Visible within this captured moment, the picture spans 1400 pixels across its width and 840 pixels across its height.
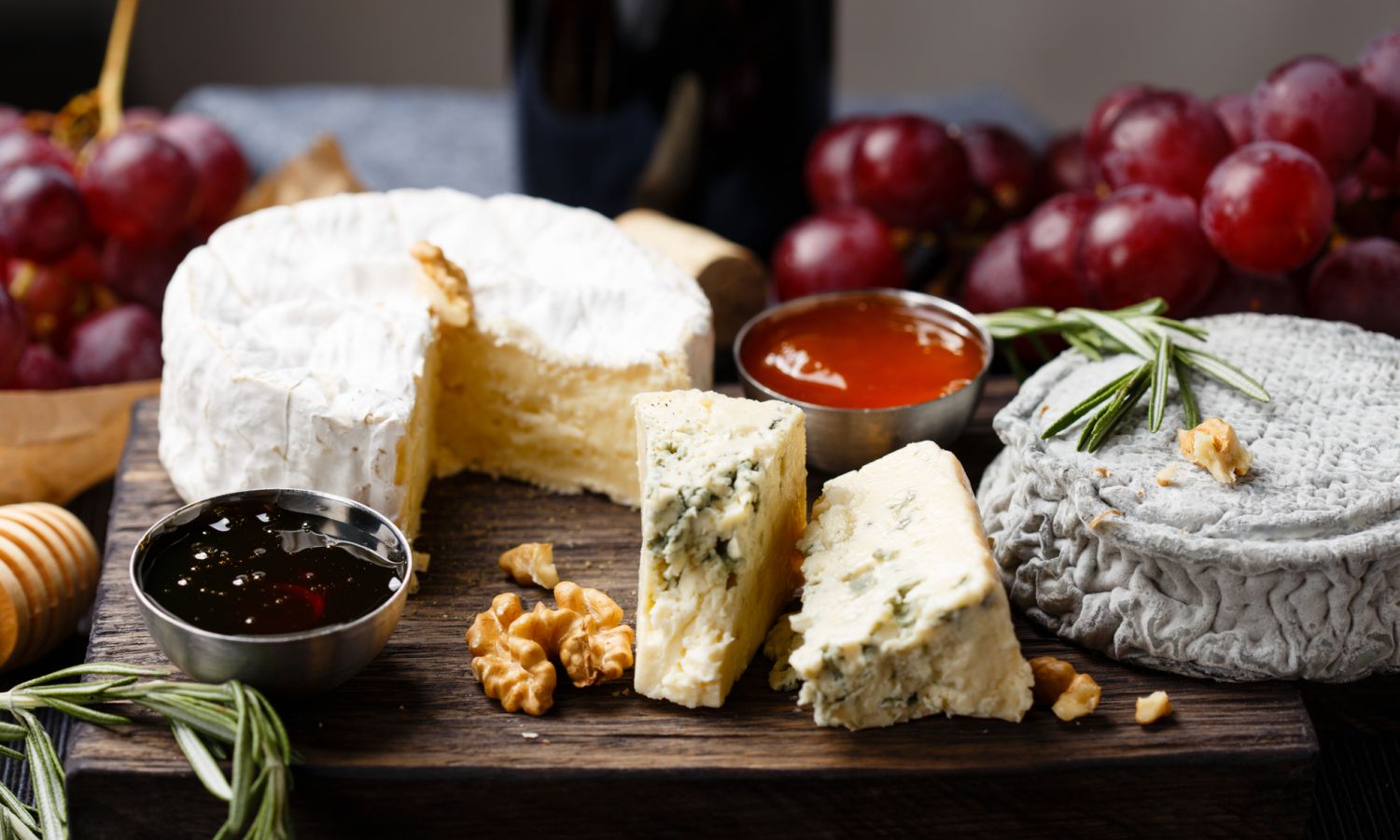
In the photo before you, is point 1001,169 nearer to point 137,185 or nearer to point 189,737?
point 137,185

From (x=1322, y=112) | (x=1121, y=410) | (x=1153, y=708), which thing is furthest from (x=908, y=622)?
(x=1322, y=112)

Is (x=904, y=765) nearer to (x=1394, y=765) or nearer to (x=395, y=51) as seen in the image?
(x=1394, y=765)

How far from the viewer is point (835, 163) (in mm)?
2996

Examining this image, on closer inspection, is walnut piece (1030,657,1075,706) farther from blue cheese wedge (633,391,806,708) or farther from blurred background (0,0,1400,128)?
blurred background (0,0,1400,128)

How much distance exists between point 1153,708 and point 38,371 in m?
2.08

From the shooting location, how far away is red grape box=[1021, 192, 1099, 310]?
102 inches

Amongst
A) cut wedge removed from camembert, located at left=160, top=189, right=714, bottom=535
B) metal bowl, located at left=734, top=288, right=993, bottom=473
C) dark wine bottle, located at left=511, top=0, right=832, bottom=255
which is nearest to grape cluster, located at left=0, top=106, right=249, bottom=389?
cut wedge removed from camembert, located at left=160, top=189, right=714, bottom=535

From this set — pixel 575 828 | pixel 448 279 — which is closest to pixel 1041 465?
pixel 575 828

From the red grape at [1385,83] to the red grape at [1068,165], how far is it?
617mm

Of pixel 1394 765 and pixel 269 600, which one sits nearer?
pixel 269 600

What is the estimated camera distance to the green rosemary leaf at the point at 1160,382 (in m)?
2.07

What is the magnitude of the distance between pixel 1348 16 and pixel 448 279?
3875 mm

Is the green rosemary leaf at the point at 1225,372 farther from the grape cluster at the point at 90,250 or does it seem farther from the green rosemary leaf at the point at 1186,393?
the grape cluster at the point at 90,250

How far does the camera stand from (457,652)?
203 centimetres
